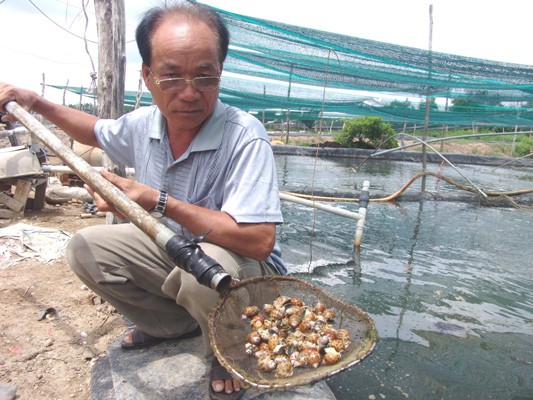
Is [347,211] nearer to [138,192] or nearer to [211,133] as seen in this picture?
[211,133]

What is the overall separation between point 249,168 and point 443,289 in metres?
2.46

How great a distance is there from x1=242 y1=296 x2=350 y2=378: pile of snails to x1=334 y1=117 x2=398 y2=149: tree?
13.9 metres

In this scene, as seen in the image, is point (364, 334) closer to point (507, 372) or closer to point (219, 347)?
point (219, 347)

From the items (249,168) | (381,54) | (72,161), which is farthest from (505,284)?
(381,54)

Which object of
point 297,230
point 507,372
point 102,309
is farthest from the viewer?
point 297,230

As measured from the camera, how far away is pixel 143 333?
1858mm

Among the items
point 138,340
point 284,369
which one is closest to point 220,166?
point 284,369

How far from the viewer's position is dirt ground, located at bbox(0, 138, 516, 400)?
1765 millimetres

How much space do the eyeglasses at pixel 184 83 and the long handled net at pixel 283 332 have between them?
2.43 ft

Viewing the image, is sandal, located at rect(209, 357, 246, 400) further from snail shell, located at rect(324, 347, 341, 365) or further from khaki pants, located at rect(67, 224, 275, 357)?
snail shell, located at rect(324, 347, 341, 365)

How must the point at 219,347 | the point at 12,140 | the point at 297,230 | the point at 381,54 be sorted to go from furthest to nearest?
the point at 381,54 < the point at 12,140 < the point at 297,230 < the point at 219,347

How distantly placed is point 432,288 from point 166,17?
2.83m

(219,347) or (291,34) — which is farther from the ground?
(291,34)

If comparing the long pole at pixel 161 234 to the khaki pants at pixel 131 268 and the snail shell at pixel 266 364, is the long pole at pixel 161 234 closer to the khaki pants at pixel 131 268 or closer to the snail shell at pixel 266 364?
the khaki pants at pixel 131 268
